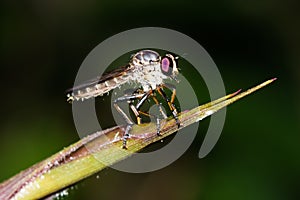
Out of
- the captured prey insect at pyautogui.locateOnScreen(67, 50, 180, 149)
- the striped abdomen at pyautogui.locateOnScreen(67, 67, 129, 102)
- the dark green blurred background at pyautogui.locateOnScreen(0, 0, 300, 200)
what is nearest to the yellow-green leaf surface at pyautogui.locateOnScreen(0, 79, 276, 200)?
the captured prey insect at pyautogui.locateOnScreen(67, 50, 180, 149)

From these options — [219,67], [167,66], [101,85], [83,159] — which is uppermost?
[219,67]

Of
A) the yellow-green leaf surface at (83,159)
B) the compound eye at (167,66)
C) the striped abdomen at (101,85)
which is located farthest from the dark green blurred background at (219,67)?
the yellow-green leaf surface at (83,159)

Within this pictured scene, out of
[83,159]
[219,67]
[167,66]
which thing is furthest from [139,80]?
[219,67]

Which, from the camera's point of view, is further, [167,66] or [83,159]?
[167,66]

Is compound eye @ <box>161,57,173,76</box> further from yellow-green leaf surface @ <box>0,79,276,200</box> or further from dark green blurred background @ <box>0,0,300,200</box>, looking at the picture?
dark green blurred background @ <box>0,0,300,200</box>

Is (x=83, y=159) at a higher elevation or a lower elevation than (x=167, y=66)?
lower

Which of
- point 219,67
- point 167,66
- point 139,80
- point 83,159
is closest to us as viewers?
point 83,159

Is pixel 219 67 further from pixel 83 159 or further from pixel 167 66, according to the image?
pixel 83 159
